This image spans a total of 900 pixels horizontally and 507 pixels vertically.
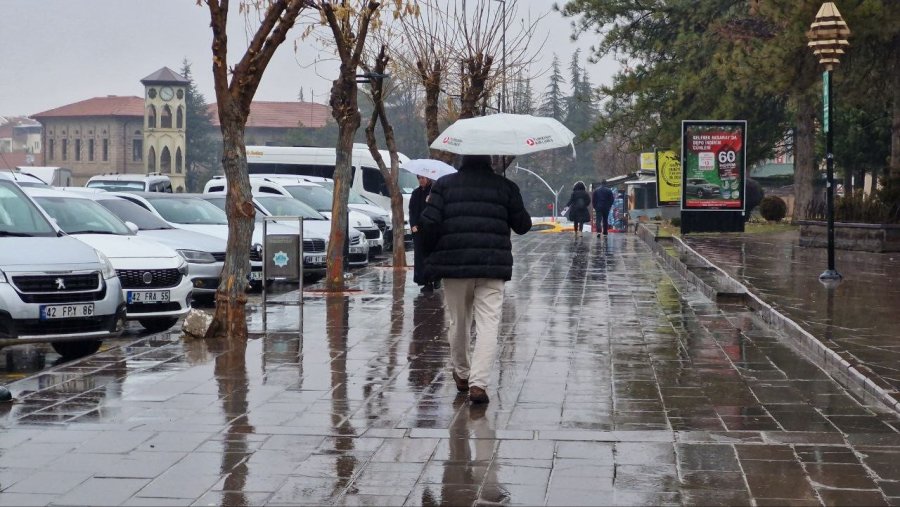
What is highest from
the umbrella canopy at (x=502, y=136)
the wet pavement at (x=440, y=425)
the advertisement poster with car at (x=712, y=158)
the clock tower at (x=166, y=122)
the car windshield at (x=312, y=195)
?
the clock tower at (x=166, y=122)

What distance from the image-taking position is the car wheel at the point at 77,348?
38.4 feet

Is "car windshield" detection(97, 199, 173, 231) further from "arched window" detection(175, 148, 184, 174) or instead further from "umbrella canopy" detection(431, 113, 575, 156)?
"arched window" detection(175, 148, 184, 174)

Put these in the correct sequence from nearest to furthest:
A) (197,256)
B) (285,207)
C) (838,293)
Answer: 1. (838,293)
2. (197,256)
3. (285,207)

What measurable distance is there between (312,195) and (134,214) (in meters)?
9.45

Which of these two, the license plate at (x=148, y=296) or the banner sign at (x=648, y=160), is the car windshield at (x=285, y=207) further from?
the banner sign at (x=648, y=160)

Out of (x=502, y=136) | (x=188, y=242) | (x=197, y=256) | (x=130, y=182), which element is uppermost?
(x=130, y=182)

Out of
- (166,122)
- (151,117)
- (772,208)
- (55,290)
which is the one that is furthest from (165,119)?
(55,290)

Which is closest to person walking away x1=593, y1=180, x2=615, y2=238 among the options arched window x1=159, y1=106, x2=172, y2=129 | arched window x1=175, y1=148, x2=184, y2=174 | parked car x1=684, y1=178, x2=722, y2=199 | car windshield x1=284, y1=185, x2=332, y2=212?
parked car x1=684, y1=178, x2=722, y2=199

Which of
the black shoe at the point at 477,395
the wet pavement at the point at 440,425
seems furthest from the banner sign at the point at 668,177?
the black shoe at the point at 477,395

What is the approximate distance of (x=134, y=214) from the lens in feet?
58.0

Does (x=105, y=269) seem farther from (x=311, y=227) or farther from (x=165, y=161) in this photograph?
(x=165, y=161)

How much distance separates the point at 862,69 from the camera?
1067 inches

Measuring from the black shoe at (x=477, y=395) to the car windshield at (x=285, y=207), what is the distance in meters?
14.7

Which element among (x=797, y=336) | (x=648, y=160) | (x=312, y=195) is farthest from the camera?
(x=648, y=160)
